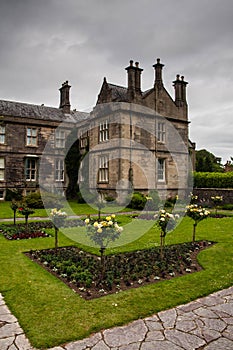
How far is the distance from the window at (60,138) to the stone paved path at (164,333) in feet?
82.2

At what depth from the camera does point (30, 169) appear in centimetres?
2758

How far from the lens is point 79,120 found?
31.1m

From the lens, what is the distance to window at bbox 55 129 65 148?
29.2 metres

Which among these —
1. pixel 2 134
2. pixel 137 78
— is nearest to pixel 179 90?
pixel 137 78

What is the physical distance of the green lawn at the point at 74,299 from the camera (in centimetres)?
439

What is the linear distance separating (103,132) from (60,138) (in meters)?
5.94

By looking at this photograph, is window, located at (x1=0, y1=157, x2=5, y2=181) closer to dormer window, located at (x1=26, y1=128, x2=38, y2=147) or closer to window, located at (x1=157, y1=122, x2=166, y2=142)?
dormer window, located at (x1=26, y1=128, x2=38, y2=147)

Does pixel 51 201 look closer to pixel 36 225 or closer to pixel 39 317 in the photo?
pixel 36 225

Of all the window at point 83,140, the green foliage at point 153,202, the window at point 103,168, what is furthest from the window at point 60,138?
the green foliage at point 153,202

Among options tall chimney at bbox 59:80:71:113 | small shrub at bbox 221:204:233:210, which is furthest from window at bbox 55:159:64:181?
small shrub at bbox 221:204:233:210

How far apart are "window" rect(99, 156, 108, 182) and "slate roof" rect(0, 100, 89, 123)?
7158 millimetres

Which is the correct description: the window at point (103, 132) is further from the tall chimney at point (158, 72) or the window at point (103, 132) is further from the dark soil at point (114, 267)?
the dark soil at point (114, 267)

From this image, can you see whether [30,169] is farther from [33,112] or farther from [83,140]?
[83,140]

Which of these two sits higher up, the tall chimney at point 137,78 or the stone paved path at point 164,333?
the tall chimney at point 137,78
